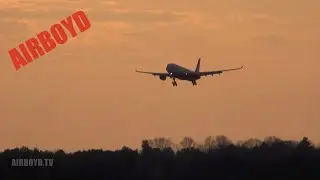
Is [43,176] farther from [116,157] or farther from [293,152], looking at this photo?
[293,152]

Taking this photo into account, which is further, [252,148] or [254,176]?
[252,148]

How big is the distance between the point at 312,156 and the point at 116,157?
880 inches

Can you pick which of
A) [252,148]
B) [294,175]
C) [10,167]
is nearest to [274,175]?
[294,175]

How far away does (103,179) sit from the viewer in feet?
583

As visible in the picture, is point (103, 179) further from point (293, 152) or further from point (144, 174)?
point (293, 152)

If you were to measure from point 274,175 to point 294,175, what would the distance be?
81.2 inches

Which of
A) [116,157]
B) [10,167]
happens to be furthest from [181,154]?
[10,167]

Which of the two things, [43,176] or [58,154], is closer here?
[43,176]

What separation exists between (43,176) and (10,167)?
7355 mm

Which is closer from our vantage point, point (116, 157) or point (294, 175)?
point (294, 175)

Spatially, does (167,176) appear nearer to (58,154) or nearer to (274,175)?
(274,175)

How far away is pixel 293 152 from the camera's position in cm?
18175

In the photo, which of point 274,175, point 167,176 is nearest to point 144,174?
point 167,176

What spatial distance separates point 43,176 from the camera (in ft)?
584
